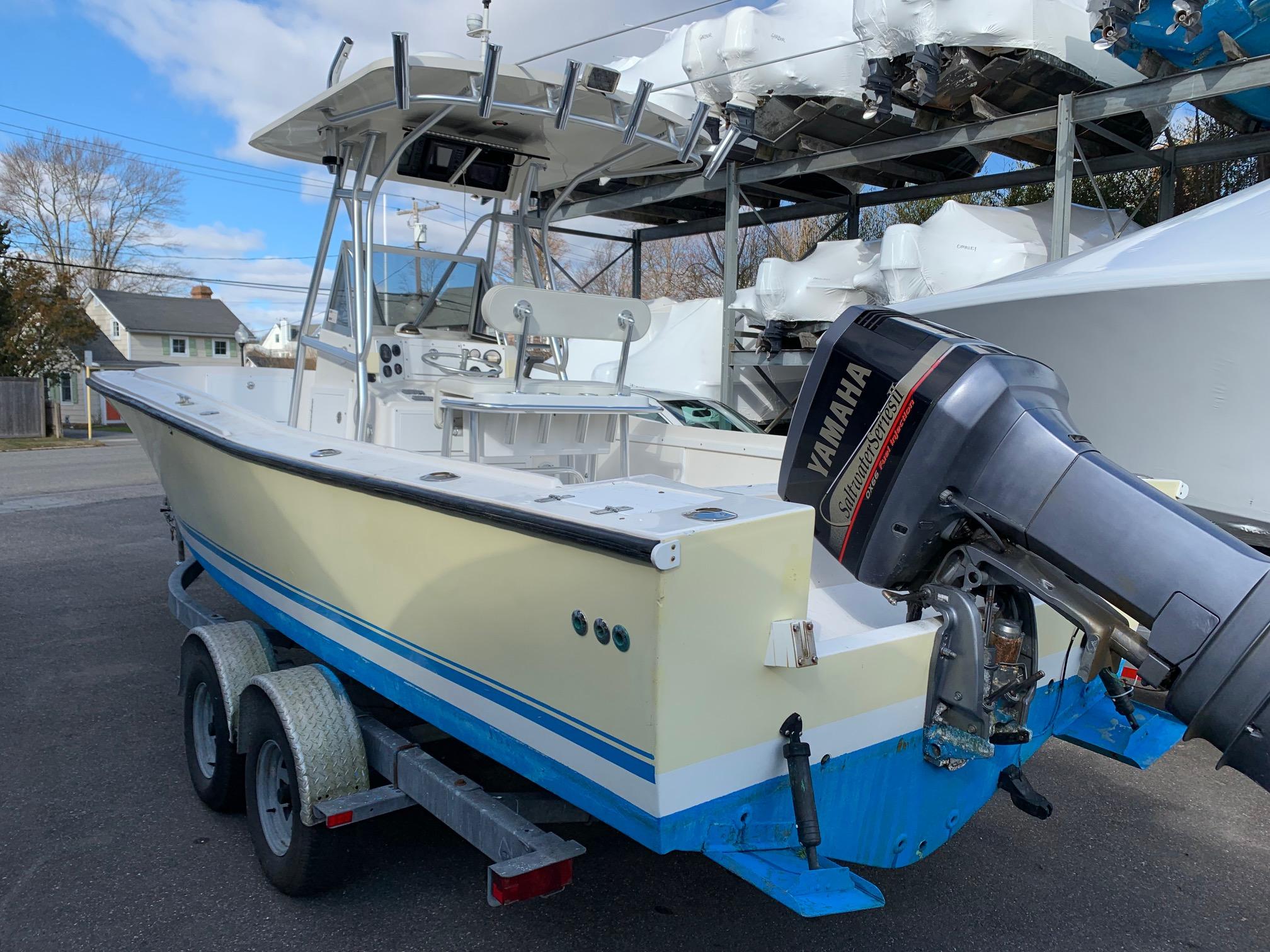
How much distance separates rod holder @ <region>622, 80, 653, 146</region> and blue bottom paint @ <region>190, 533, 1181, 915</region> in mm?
2461

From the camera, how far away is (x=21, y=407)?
22.1 m

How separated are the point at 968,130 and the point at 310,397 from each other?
267 inches

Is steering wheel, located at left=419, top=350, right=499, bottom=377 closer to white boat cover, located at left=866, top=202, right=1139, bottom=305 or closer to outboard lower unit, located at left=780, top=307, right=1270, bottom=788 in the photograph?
outboard lower unit, located at left=780, top=307, right=1270, bottom=788

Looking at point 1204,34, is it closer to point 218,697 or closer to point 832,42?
point 832,42

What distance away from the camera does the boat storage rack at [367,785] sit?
2121 mm

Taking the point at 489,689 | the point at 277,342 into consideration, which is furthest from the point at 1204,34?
the point at 277,342

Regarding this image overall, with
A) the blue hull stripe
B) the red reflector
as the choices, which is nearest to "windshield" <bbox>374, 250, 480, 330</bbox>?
the blue hull stripe

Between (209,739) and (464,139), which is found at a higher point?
(464,139)

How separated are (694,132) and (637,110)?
1.25ft

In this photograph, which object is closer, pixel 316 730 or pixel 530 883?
pixel 530 883

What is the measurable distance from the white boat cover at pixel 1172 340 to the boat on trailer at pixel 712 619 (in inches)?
83.3

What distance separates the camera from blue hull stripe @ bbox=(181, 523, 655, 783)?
1.87 metres

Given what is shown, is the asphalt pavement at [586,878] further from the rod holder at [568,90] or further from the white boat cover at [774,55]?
the white boat cover at [774,55]

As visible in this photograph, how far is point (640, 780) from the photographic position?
1826 millimetres
